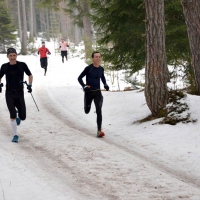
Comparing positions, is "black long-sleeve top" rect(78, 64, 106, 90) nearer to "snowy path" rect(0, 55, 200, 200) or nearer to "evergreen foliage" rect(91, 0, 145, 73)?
"snowy path" rect(0, 55, 200, 200)

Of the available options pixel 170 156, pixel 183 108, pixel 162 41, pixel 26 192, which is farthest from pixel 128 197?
pixel 162 41

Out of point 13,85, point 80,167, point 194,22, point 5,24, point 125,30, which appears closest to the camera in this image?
point 80,167

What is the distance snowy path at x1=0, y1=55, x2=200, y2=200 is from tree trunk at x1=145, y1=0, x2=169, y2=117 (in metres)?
1.54

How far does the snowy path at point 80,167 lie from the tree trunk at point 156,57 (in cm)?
154

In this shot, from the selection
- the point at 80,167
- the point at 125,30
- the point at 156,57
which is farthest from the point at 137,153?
the point at 125,30

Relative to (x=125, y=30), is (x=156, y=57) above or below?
below

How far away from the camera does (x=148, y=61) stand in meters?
9.05

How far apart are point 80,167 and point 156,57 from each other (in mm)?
4100

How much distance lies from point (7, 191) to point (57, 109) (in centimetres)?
700

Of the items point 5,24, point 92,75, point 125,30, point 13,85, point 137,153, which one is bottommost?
point 137,153

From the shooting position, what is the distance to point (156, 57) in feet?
29.2

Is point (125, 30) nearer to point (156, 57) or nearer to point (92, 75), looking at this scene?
point (156, 57)

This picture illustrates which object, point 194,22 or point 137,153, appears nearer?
point 137,153

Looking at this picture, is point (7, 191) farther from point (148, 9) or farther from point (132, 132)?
point (148, 9)
